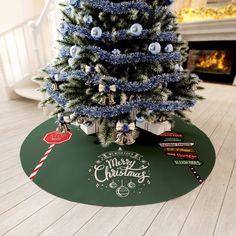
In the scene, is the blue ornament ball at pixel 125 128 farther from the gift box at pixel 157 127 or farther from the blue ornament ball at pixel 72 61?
the blue ornament ball at pixel 72 61

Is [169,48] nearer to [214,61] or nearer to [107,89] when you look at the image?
[107,89]

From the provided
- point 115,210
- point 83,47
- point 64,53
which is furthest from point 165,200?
point 64,53

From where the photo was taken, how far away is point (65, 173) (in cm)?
137

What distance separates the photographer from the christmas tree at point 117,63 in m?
1.38

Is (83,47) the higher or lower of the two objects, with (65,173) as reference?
higher

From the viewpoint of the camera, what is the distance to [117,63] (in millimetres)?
1411

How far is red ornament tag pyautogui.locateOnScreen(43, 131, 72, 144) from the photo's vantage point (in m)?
1.76

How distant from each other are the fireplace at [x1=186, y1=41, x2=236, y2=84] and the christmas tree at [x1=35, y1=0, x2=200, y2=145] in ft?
8.82

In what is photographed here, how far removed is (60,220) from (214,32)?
395cm

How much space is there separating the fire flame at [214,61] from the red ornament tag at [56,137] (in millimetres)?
3359

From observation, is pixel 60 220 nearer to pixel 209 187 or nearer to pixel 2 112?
pixel 209 187

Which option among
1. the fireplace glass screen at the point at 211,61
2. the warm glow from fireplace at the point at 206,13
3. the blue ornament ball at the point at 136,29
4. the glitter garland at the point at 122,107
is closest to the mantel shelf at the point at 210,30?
the warm glow from fireplace at the point at 206,13

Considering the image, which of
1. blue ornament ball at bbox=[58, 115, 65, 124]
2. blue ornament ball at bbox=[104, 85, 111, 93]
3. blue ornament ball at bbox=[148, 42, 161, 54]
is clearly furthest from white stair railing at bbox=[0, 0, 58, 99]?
blue ornament ball at bbox=[148, 42, 161, 54]

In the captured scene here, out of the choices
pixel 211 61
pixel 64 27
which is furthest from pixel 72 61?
pixel 211 61
